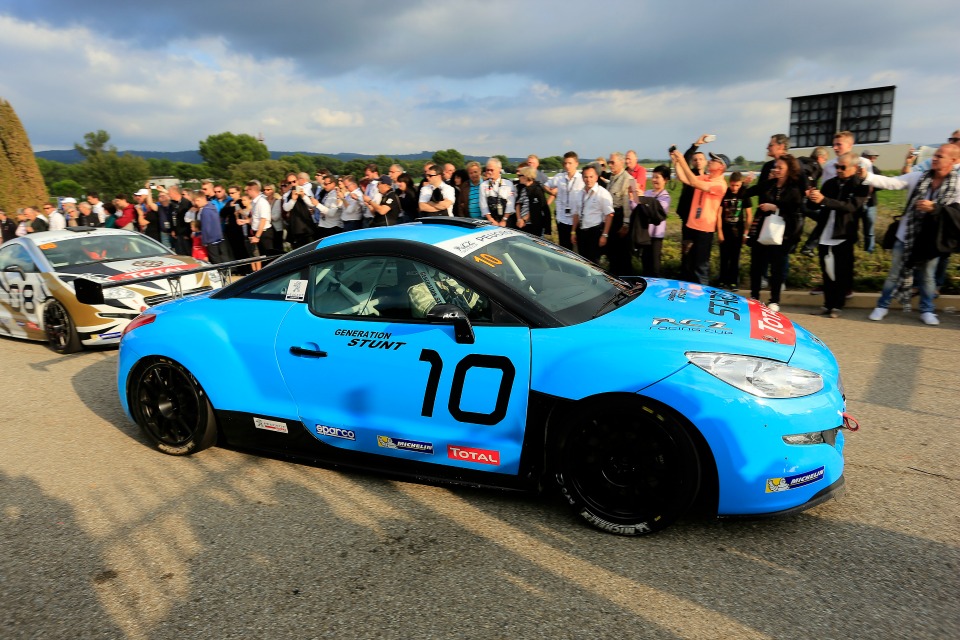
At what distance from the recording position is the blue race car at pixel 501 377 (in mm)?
2918

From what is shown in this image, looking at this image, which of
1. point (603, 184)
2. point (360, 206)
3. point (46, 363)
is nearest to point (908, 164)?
point (603, 184)

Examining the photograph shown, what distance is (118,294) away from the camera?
23.4 feet

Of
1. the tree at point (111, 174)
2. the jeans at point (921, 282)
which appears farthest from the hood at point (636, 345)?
the tree at point (111, 174)

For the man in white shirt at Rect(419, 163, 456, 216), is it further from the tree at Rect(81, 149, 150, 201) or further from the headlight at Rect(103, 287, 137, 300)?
the tree at Rect(81, 149, 150, 201)

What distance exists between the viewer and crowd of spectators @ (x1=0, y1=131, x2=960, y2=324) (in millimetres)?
7039

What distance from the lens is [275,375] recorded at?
3.78 meters

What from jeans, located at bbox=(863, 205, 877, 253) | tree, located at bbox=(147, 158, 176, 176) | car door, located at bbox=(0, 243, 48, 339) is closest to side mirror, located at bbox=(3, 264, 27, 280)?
car door, located at bbox=(0, 243, 48, 339)

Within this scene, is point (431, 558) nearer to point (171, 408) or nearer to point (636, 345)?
point (636, 345)

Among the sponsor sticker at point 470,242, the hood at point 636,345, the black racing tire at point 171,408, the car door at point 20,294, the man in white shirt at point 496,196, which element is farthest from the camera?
the man in white shirt at point 496,196

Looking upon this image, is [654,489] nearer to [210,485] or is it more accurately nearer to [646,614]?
[646,614]

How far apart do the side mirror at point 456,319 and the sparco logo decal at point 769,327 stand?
144cm

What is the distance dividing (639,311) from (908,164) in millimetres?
8707

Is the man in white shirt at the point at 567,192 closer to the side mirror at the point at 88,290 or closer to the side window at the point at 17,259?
the side mirror at the point at 88,290

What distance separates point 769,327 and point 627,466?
1.17 m
